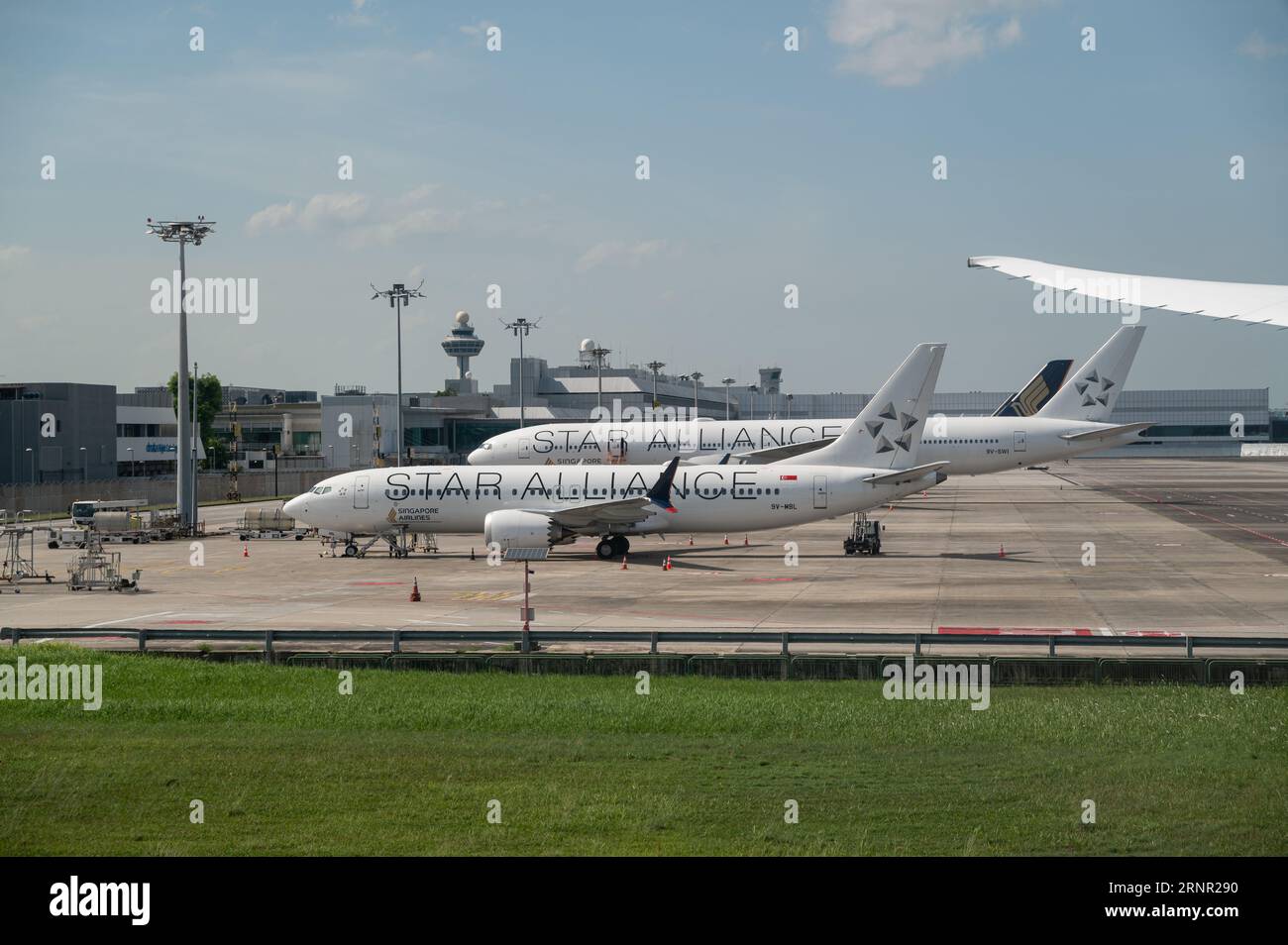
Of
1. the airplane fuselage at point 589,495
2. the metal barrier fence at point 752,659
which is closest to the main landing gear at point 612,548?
the airplane fuselage at point 589,495

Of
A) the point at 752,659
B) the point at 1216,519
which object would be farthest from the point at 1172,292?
the point at 1216,519

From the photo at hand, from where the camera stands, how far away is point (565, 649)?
98.5 ft

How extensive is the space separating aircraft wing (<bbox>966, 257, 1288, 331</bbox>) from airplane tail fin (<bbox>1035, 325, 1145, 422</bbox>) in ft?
257

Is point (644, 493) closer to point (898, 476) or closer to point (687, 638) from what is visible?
point (898, 476)

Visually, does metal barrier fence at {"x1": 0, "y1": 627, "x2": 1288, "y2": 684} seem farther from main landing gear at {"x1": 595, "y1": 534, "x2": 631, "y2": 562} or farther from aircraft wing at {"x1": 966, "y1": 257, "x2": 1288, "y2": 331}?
main landing gear at {"x1": 595, "y1": 534, "x2": 631, "y2": 562}

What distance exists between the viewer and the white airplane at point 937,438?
85250 mm

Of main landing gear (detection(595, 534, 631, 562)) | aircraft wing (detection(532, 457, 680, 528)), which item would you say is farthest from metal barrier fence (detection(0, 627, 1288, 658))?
main landing gear (detection(595, 534, 631, 562))

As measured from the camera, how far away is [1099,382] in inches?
3469

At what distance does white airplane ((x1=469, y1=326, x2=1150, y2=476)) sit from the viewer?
85250mm

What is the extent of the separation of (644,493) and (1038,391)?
6276 cm

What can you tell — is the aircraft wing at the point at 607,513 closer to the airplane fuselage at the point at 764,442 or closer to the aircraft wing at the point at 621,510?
the aircraft wing at the point at 621,510

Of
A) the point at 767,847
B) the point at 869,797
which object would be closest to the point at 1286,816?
the point at 869,797

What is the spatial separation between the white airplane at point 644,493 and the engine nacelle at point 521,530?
42 mm
